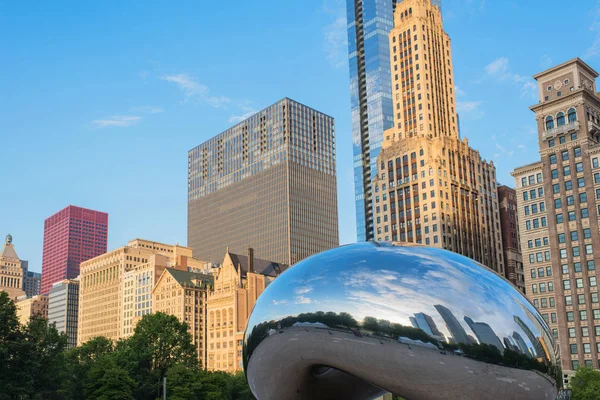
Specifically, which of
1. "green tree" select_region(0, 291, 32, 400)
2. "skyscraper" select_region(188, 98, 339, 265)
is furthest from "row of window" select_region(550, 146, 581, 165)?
"skyscraper" select_region(188, 98, 339, 265)

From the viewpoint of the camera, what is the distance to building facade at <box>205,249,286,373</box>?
121m

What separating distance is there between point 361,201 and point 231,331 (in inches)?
2650

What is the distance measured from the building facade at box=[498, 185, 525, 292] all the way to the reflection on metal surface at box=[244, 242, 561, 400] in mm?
120848

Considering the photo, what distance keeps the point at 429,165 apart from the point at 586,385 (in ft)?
181

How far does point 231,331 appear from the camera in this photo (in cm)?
12181

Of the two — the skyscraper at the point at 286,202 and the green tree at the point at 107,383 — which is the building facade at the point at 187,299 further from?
the green tree at the point at 107,383

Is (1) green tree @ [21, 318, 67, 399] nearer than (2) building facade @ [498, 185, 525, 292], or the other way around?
(1) green tree @ [21, 318, 67, 399]

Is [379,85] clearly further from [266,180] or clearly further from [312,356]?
[312,356]

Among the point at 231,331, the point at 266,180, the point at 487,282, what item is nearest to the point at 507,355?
the point at 487,282

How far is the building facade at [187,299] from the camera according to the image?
138375 millimetres

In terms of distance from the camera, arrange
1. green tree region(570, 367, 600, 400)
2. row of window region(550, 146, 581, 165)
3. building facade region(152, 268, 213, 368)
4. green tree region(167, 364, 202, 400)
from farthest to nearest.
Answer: building facade region(152, 268, 213, 368) < row of window region(550, 146, 581, 165) < green tree region(167, 364, 202, 400) < green tree region(570, 367, 600, 400)

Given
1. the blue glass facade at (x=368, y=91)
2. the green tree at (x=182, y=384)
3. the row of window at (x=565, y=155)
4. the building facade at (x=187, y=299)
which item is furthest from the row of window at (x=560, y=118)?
the blue glass facade at (x=368, y=91)

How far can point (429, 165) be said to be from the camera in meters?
113

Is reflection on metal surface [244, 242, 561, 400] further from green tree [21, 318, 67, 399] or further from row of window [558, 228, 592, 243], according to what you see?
row of window [558, 228, 592, 243]
